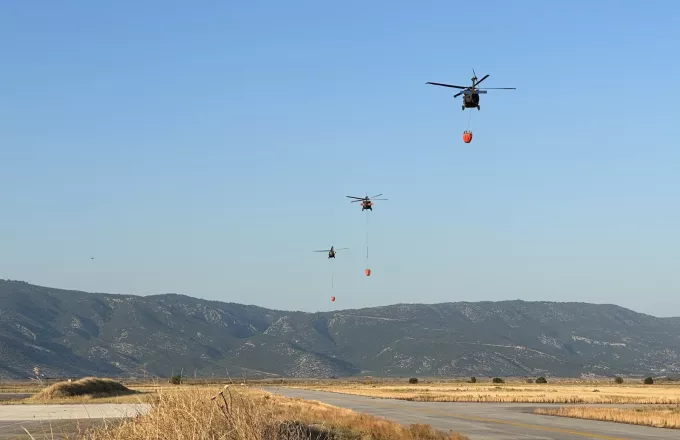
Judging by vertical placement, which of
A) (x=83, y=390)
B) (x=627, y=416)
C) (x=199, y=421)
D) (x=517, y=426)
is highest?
(x=199, y=421)

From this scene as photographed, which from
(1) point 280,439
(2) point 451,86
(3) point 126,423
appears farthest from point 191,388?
(2) point 451,86

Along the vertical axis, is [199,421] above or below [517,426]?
above

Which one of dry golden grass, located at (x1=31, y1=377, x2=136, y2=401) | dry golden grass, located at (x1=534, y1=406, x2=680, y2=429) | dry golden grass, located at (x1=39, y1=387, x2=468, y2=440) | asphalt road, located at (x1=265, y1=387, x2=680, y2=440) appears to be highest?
dry golden grass, located at (x1=39, y1=387, x2=468, y2=440)

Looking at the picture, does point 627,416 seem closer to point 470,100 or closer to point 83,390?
point 470,100

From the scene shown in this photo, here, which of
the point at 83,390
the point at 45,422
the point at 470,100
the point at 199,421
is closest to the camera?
the point at 199,421

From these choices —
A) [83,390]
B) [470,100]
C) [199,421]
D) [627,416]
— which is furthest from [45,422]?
[83,390]

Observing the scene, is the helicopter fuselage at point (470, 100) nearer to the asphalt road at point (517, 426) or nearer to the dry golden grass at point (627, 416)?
the asphalt road at point (517, 426)

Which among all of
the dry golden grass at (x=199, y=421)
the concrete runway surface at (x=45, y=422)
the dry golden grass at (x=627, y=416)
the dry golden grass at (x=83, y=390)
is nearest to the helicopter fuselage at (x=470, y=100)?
the concrete runway surface at (x=45, y=422)

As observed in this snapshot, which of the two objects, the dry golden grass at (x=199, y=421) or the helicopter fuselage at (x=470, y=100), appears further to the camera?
the helicopter fuselage at (x=470, y=100)

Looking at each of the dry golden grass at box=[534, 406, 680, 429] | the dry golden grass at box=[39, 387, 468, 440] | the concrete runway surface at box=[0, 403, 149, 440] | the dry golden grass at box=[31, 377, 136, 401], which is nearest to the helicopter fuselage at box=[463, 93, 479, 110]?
the concrete runway surface at box=[0, 403, 149, 440]

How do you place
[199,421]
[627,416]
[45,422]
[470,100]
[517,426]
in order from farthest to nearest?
[627,416]
[517,426]
[45,422]
[470,100]
[199,421]

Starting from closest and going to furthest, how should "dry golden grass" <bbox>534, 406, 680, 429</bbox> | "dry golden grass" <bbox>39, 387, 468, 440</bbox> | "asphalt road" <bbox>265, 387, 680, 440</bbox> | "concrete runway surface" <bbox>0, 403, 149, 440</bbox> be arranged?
"dry golden grass" <bbox>39, 387, 468, 440</bbox>, "concrete runway surface" <bbox>0, 403, 149, 440</bbox>, "asphalt road" <bbox>265, 387, 680, 440</bbox>, "dry golden grass" <bbox>534, 406, 680, 429</bbox>

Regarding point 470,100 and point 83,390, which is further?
point 83,390

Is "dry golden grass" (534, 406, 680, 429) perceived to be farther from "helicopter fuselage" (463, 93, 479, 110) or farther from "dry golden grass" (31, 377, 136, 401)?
"dry golden grass" (31, 377, 136, 401)
